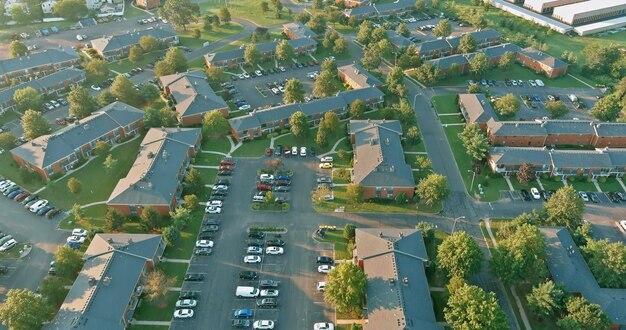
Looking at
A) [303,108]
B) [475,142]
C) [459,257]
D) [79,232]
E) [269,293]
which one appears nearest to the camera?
[459,257]

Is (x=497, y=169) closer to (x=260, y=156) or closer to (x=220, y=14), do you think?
(x=260, y=156)

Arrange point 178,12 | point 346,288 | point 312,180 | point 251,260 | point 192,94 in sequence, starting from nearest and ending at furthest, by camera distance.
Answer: point 346,288
point 251,260
point 312,180
point 192,94
point 178,12

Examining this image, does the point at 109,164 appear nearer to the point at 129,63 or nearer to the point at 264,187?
the point at 264,187

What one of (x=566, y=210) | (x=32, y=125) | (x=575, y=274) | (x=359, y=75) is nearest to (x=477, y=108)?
(x=359, y=75)

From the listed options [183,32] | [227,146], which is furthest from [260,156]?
[183,32]

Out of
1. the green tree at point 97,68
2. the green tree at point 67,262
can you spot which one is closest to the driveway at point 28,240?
the green tree at point 67,262

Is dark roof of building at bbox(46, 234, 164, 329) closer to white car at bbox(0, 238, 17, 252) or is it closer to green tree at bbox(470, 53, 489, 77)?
white car at bbox(0, 238, 17, 252)
